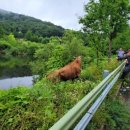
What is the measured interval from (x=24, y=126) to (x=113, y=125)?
2.00 metres

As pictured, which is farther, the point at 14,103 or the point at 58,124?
the point at 14,103

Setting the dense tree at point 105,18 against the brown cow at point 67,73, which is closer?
the brown cow at point 67,73

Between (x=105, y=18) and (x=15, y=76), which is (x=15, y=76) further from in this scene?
(x=105, y=18)

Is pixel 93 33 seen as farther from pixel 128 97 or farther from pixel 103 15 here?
pixel 128 97

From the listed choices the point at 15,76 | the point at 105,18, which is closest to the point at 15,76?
the point at 15,76

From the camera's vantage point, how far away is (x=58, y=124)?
3338 millimetres

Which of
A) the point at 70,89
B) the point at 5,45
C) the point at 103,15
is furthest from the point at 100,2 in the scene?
the point at 5,45

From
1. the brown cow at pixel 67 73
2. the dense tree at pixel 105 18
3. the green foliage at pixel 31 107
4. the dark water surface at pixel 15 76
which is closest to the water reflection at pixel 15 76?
the dark water surface at pixel 15 76

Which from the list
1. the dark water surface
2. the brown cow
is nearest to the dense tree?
the dark water surface

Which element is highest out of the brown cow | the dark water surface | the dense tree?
the dense tree

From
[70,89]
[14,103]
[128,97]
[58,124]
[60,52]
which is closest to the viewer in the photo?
[58,124]

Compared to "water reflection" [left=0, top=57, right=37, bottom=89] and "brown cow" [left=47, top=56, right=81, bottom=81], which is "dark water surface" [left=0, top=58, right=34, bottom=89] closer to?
"water reflection" [left=0, top=57, right=37, bottom=89]

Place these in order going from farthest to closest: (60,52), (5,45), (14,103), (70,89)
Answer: (5,45) < (60,52) < (70,89) < (14,103)

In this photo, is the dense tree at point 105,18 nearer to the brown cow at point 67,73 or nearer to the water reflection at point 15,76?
the water reflection at point 15,76
